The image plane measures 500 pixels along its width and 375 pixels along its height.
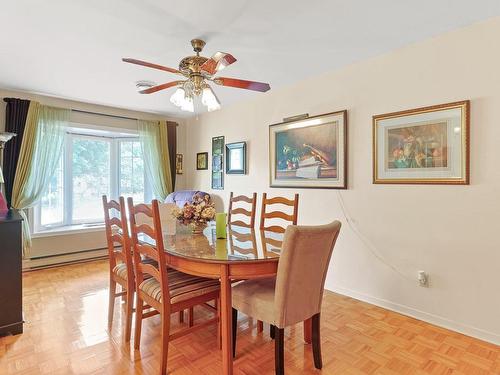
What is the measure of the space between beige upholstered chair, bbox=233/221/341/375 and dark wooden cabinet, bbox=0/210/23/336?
5.74 ft

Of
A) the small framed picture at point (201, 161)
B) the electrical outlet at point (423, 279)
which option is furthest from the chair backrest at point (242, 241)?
the small framed picture at point (201, 161)

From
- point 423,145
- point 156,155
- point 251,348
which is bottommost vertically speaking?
point 251,348

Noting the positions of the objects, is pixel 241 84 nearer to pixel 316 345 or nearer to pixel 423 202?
pixel 423 202

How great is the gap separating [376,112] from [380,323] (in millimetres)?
1860

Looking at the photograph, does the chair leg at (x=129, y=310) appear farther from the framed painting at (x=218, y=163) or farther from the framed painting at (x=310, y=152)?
the framed painting at (x=218, y=163)

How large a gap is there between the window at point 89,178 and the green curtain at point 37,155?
0.33 metres

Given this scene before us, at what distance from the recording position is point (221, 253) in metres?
1.75

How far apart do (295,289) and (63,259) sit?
3.78 m

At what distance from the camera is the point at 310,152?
322 centimetres

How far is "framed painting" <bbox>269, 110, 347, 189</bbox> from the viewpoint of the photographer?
116 inches

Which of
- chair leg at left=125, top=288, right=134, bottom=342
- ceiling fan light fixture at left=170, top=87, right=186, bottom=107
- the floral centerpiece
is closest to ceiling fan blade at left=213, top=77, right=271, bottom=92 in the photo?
ceiling fan light fixture at left=170, top=87, right=186, bottom=107

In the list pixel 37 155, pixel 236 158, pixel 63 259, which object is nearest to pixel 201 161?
pixel 236 158

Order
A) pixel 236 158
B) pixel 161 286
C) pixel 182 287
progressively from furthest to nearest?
pixel 236 158 → pixel 182 287 → pixel 161 286

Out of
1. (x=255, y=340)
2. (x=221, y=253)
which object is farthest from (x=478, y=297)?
(x=221, y=253)
